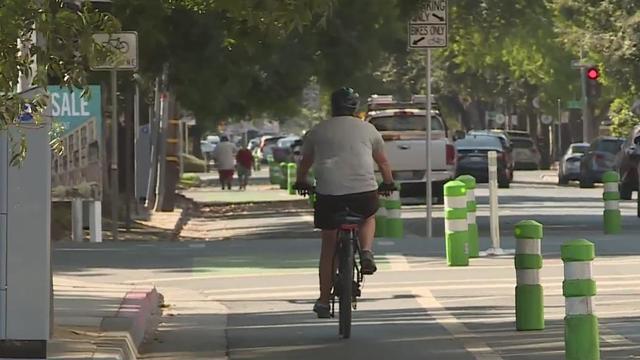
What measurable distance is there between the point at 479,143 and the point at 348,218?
3157 centimetres

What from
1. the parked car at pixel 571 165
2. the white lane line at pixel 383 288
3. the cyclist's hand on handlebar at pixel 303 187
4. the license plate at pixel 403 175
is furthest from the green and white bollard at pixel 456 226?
the parked car at pixel 571 165

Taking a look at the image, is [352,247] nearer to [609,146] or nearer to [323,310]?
[323,310]

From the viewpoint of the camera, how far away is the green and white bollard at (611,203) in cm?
2222

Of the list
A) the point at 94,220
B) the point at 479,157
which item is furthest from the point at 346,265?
the point at 479,157

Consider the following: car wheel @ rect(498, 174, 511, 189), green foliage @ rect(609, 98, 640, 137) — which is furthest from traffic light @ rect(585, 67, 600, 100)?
green foliage @ rect(609, 98, 640, 137)

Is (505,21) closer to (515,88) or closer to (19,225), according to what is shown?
(515,88)

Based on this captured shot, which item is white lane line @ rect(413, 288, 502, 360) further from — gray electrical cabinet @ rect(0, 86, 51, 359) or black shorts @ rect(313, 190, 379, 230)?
gray electrical cabinet @ rect(0, 86, 51, 359)

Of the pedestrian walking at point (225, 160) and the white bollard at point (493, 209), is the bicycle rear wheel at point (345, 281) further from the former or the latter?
the pedestrian walking at point (225, 160)

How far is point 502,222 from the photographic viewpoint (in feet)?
86.1

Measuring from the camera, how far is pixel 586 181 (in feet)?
144

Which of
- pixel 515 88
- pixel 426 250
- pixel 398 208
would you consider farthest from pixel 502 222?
pixel 515 88

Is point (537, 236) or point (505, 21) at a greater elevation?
point (505, 21)

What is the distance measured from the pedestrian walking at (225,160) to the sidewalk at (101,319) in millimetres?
32377

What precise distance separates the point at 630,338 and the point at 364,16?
1887cm
